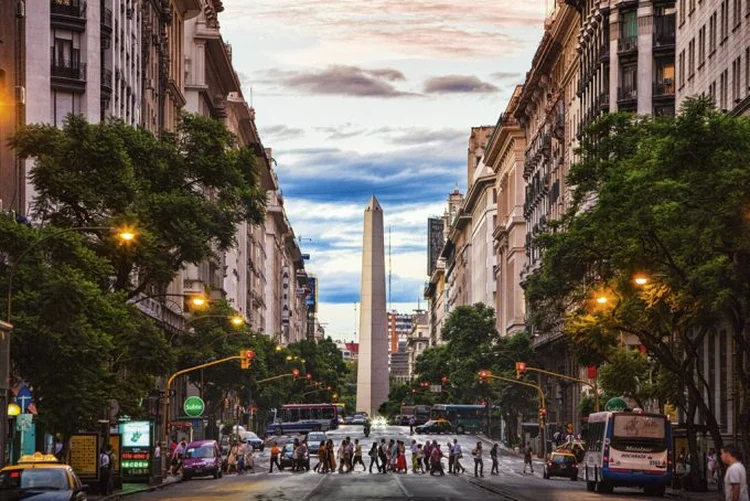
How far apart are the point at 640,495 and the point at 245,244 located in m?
122

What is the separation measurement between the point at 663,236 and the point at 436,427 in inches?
5142

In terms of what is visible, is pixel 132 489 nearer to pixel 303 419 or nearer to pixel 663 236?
pixel 663 236

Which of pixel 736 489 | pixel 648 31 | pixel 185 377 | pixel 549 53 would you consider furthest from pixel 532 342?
pixel 736 489

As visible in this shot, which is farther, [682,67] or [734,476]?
[682,67]

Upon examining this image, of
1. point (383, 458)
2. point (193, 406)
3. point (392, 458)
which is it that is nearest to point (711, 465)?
point (383, 458)

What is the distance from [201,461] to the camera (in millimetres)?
86500

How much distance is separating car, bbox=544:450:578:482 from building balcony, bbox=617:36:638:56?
98.0ft

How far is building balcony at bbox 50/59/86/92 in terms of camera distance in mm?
87875

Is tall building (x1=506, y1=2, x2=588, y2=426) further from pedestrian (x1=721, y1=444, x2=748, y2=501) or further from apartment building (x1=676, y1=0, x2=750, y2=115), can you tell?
pedestrian (x1=721, y1=444, x2=748, y2=501)

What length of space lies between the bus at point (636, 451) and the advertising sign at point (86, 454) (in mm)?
20448

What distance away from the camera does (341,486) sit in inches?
2798

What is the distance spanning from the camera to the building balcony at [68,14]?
3460 inches

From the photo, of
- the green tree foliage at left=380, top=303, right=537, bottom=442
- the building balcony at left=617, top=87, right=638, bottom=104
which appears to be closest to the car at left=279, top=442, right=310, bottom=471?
the building balcony at left=617, top=87, right=638, bottom=104

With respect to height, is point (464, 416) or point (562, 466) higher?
point (562, 466)
